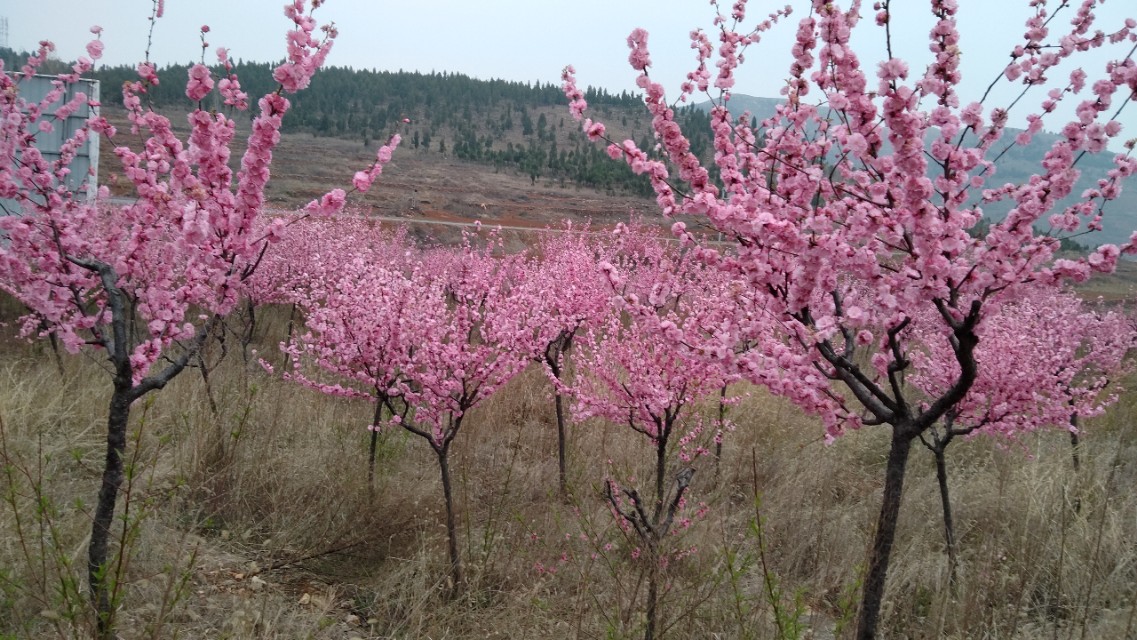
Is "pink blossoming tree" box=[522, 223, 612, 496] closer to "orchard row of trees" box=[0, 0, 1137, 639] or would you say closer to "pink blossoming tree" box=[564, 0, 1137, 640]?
"orchard row of trees" box=[0, 0, 1137, 639]

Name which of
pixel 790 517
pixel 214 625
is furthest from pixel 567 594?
pixel 790 517

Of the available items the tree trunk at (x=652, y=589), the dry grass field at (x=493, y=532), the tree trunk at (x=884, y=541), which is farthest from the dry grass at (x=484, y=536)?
the tree trunk at (x=884, y=541)

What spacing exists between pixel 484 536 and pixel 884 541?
292cm

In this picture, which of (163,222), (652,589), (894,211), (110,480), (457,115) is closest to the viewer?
(894,211)

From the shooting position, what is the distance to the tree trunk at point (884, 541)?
2.47 metres

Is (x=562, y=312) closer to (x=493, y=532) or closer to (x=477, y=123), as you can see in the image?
(x=493, y=532)

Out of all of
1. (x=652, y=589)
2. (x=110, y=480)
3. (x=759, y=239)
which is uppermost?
(x=759, y=239)

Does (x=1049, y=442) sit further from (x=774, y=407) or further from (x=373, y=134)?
(x=373, y=134)

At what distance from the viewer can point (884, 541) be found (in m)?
2.48

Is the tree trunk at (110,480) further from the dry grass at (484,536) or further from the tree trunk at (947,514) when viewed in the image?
the tree trunk at (947,514)

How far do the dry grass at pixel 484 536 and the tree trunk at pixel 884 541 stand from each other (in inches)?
10.3

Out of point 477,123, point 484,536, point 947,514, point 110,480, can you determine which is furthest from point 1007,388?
point 477,123

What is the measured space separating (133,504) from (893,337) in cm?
480

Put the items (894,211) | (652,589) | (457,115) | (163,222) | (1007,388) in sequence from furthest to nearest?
(457,115) < (1007,388) < (163,222) < (652,589) < (894,211)
